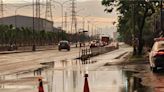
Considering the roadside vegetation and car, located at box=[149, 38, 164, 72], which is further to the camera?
the roadside vegetation

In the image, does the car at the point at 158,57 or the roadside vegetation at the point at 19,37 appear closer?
the car at the point at 158,57

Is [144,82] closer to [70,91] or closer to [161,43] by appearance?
[70,91]

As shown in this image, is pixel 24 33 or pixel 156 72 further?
pixel 24 33

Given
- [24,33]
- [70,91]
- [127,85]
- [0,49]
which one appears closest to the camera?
[70,91]

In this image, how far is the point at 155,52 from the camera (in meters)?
24.4

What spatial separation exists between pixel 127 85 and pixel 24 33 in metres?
98.8

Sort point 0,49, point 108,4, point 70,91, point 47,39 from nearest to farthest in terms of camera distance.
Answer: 1. point 70,91
2. point 108,4
3. point 0,49
4. point 47,39

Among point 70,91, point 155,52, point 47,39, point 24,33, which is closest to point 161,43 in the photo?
point 155,52

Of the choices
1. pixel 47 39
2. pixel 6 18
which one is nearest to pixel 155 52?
pixel 47 39

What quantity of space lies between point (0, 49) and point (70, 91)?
228ft

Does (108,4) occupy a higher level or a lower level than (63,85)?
higher

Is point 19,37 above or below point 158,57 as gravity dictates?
below

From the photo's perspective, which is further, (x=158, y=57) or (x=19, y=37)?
(x=19, y=37)

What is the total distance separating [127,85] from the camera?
18500mm
